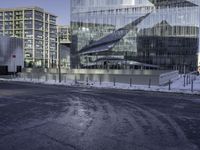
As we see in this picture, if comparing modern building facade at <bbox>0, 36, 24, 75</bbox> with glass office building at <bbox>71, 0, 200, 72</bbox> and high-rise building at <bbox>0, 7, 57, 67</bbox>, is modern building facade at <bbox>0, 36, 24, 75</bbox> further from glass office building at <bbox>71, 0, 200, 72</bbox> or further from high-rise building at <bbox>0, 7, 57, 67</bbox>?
high-rise building at <bbox>0, 7, 57, 67</bbox>

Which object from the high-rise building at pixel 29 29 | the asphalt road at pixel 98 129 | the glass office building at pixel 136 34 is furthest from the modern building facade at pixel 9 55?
the high-rise building at pixel 29 29

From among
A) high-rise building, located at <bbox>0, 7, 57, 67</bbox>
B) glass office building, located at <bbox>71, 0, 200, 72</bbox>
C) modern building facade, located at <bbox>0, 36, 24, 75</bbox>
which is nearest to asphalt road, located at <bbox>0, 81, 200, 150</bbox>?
modern building facade, located at <bbox>0, 36, 24, 75</bbox>

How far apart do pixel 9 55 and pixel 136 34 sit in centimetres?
3196

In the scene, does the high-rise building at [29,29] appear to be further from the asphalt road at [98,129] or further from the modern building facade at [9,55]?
the asphalt road at [98,129]

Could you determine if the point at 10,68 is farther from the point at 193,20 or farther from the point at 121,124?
the point at 121,124

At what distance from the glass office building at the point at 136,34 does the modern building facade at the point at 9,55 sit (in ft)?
68.4

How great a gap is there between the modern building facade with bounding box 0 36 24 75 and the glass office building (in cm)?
2085

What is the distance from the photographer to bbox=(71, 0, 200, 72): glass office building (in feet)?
251

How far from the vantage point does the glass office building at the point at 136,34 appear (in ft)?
251

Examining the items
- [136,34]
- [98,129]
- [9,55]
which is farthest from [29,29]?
[98,129]

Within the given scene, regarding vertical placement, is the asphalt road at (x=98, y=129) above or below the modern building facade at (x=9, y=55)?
below

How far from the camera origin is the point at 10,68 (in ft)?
217

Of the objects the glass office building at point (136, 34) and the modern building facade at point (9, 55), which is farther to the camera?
the glass office building at point (136, 34)

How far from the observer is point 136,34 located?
8206 centimetres
